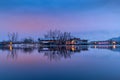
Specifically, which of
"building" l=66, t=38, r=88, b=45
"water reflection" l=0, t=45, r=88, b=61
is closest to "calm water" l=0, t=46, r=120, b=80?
"water reflection" l=0, t=45, r=88, b=61

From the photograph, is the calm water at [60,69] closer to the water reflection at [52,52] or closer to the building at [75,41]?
the water reflection at [52,52]

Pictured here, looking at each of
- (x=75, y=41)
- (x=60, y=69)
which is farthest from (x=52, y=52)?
(x=75, y=41)

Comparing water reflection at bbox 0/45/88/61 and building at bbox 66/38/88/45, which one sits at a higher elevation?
building at bbox 66/38/88/45

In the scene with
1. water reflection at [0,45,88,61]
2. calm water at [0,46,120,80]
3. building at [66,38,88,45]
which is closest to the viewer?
calm water at [0,46,120,80]

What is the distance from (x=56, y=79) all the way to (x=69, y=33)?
98.4 metres

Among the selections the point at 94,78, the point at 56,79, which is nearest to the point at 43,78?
the point at 56,79

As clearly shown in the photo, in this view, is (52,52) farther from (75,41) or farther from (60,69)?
(75,41)

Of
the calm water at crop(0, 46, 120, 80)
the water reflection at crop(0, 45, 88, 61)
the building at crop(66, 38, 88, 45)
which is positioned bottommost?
the calm water at crop(0, 46, 120, 80)

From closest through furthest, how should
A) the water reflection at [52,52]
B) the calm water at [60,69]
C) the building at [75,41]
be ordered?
the calm water at [60,69], the water reflection at [52,52], the building at [75,41]

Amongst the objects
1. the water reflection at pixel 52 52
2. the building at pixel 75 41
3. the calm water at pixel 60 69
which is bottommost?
the calm water at pixel 60 69

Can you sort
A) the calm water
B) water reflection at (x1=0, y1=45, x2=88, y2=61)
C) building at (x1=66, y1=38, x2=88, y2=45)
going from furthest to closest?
building at (x1=66, y1=38, x2=88, y2=45) < water reflection at (x1=0, y1=45, x2=88, y2=61) < the calm water

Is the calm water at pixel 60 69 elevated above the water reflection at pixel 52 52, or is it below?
below

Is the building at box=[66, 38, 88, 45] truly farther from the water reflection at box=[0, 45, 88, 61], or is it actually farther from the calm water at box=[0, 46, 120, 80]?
the calm water at box=[0, 46, 120, 80]

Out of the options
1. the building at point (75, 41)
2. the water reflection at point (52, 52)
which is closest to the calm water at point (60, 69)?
the water reflection at point (52, 52)
